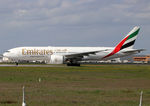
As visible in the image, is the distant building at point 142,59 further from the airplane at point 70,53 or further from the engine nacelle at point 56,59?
the engine nacelle at point 56,59

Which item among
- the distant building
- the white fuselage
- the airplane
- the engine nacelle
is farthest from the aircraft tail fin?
the distant building

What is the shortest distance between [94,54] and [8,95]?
49.5 m

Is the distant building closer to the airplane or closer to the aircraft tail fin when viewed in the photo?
the aircraft tail fin

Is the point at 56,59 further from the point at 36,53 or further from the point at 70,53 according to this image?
the point at 70,53

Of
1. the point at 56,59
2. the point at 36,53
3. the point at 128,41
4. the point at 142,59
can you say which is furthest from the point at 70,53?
the point at 142,59

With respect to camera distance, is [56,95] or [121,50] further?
[121,50]

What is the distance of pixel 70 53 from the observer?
68.5m

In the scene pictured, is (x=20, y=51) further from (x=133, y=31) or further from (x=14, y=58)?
(x=133, y=31)

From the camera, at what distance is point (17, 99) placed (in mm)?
18141

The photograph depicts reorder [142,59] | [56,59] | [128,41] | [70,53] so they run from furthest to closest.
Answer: [142,59] < [128,41] < [70,53] < [56,59]


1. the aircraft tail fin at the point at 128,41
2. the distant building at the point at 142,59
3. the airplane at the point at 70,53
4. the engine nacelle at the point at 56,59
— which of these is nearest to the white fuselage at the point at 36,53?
the airplane at the point at 70,53

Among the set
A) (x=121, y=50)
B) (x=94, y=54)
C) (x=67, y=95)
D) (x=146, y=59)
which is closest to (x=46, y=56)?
(x=94, y=54)

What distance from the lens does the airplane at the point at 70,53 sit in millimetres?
65750

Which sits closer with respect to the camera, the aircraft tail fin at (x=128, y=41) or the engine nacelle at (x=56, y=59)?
the engine nacelle at (x=56, y=59)
